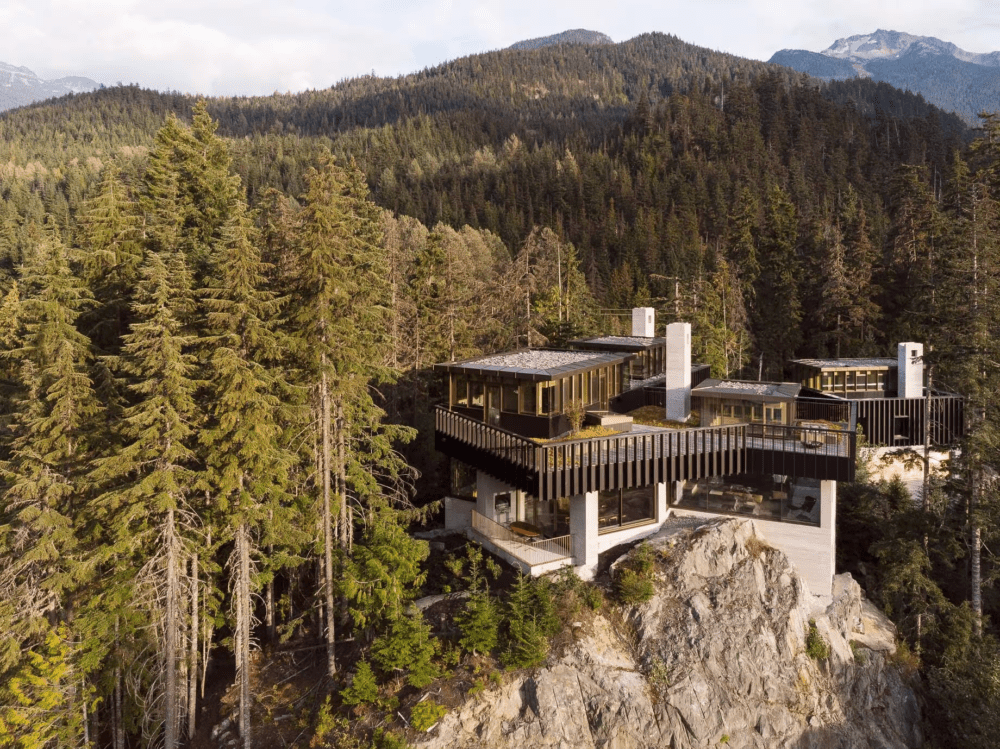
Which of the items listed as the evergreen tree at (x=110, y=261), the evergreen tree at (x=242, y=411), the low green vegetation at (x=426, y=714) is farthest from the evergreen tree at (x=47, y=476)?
the low green vegetation at (x=426, y=714)

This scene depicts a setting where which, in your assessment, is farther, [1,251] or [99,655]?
[1,251]

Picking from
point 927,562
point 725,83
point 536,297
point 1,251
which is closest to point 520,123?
point 725,83

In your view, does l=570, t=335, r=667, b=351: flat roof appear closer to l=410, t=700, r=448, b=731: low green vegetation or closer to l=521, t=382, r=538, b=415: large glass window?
l=521, t=382, r=538, b=415: large glass window

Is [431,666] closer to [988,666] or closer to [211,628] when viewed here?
[211,628]

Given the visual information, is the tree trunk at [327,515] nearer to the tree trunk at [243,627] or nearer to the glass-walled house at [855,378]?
the tree trunk at [243,627]

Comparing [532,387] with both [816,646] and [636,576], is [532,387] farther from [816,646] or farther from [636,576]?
[816,646]

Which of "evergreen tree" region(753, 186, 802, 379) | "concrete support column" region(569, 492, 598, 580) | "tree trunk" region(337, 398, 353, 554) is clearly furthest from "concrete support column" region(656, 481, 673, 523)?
"evergreen tree" region(753, 186, 802, 379)

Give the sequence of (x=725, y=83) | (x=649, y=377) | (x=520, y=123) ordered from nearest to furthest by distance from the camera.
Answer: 1. (x=649, y=377)
2. (x=725, y=83)
3. (x=520, y=123)
